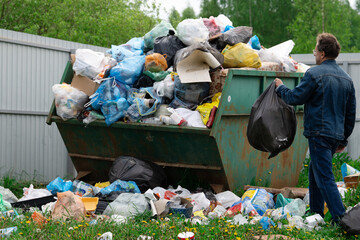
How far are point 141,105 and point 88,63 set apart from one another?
1065mm

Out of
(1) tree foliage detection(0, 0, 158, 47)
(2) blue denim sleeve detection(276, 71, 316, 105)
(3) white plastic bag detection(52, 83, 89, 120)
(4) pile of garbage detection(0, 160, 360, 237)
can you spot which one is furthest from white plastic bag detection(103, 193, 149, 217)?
(1) tree foliage detection(0, 0, 158, 47)

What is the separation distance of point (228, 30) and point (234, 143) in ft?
5.35

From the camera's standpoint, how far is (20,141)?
775 cm

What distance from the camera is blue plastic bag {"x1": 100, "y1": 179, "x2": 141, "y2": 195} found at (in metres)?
5.76

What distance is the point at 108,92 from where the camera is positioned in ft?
21.2

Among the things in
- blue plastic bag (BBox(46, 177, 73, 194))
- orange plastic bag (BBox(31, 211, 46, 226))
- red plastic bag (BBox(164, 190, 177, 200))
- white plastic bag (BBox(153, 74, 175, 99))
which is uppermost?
white plastic bag (BBox(153, 74, 175, 99))

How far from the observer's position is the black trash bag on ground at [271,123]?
210 inches

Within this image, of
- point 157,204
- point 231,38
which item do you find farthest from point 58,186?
point 231,38

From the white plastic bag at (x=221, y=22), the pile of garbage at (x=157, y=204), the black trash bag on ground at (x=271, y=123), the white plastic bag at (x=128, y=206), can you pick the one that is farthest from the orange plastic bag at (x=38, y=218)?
the white plastic bag at (x=221, y=22)

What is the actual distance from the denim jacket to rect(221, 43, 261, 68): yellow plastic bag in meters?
1.54

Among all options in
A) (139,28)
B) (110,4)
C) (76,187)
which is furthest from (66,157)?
(139,28)

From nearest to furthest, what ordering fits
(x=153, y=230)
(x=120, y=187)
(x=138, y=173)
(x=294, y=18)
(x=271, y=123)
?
(x=153, y=230)
(x=271, y=123)
(x=120, y=187)
(x=138, y=173)
(x=294, y=18)

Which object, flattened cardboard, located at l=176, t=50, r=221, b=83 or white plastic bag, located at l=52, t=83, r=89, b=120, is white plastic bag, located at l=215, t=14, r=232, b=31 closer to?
flattened cardboard, located at l=176, t=50, r=221, b=83

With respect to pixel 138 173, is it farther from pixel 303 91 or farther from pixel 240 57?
pixel 303 91
